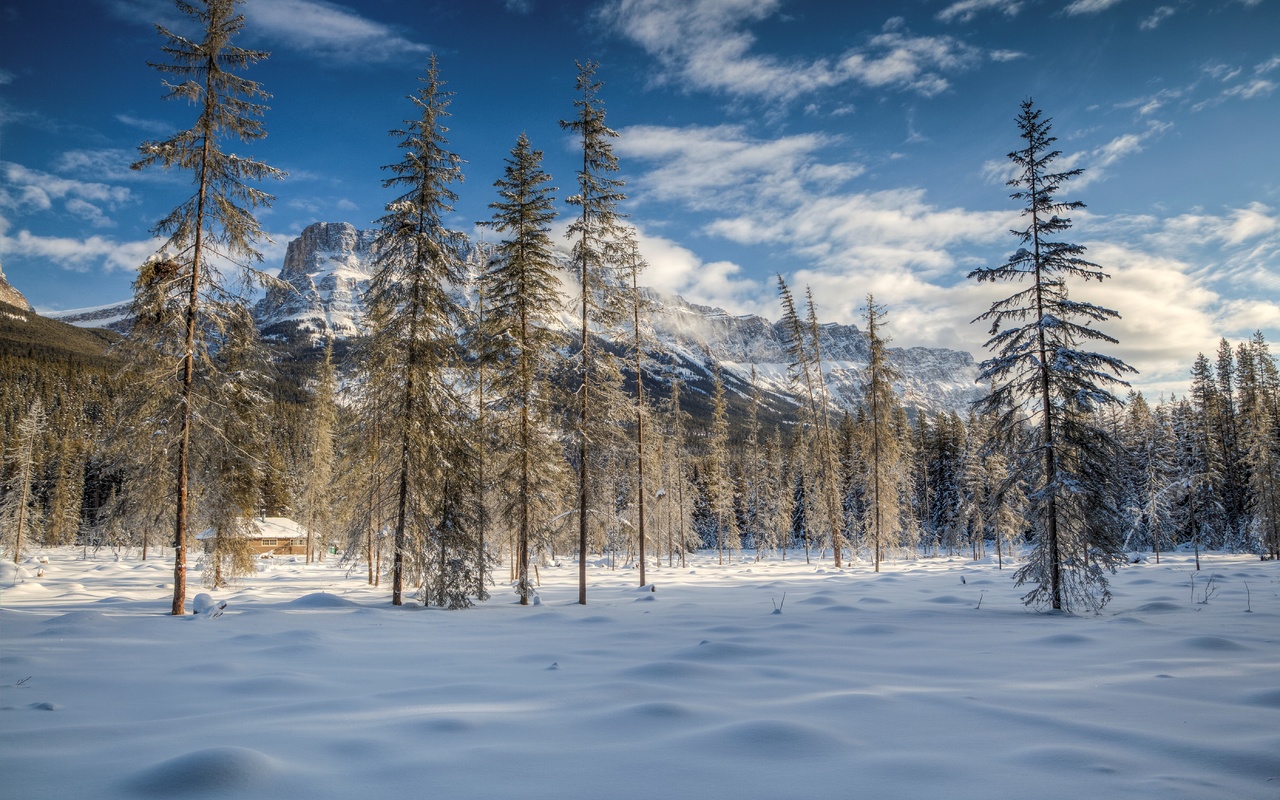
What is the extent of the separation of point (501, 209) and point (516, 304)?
329 centimetres

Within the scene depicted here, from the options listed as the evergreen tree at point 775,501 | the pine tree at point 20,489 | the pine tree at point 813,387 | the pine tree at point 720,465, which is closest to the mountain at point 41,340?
the pine tree at point 20,489

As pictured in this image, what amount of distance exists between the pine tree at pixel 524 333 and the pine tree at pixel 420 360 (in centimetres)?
145

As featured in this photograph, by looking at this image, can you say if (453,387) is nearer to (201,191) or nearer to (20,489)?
(201,191)

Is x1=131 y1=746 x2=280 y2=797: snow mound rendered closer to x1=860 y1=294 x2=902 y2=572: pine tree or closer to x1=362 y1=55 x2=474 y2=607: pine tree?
x1=362 y1=55 x2=474 y2=607: pine tree

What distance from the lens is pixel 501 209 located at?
18.4 m

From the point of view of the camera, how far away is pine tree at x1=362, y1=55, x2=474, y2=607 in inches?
657

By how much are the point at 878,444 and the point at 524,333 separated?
23.6m

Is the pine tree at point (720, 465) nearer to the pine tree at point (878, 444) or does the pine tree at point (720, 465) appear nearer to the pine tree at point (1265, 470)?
the pine tree at point (878, 444)

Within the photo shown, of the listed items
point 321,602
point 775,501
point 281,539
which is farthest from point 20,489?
point 775,501

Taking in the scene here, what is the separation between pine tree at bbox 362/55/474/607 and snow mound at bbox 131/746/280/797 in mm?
13432

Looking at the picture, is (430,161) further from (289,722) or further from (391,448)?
(289,722)

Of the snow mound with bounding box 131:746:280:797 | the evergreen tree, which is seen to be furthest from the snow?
the evergreen tree

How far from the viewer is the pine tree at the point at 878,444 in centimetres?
3186

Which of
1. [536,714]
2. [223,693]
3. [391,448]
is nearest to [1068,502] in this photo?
[536,714]
